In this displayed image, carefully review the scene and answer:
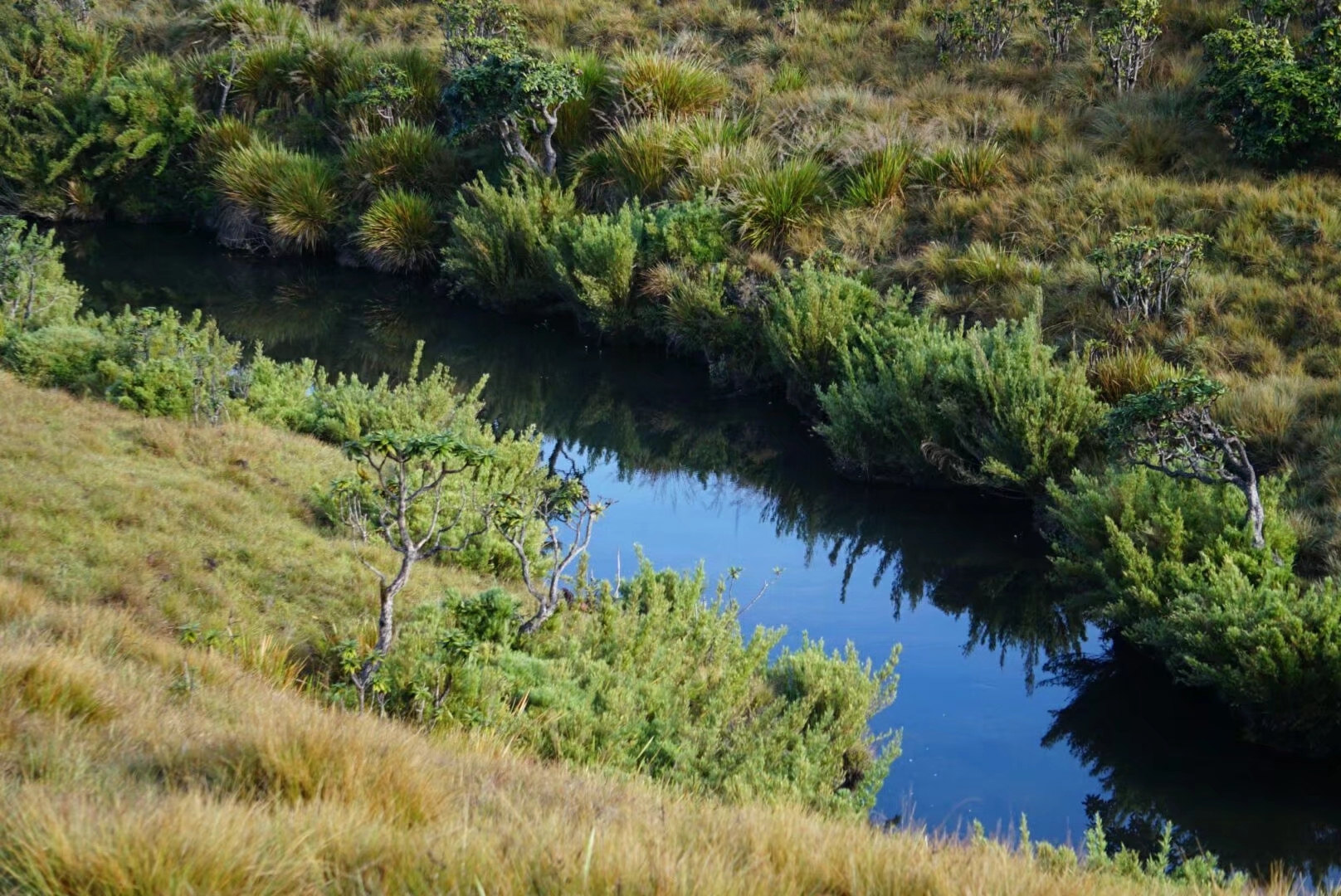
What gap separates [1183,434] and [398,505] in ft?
17.5

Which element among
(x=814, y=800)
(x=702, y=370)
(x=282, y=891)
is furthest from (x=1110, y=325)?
(x=282, y=891)

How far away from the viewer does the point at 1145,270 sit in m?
11.7

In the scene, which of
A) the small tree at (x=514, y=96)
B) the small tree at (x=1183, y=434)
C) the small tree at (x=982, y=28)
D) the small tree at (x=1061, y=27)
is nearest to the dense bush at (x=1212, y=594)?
the small tree at (x=1183, y=434)

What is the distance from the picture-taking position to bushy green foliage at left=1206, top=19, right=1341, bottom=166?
43.8 ft

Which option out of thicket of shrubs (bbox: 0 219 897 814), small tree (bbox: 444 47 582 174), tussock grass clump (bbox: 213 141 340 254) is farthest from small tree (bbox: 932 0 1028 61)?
thicket of shrubs (bbox: 0 219 897 814)

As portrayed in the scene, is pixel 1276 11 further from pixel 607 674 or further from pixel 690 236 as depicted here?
pixel 607 674

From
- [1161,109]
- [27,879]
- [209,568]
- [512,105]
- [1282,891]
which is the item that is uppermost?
[1161,109]

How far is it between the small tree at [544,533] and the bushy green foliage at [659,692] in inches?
7.4

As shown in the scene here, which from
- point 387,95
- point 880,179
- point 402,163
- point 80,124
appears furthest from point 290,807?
point 80,124

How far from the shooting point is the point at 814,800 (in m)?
6.01

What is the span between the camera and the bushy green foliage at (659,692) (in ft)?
19.4

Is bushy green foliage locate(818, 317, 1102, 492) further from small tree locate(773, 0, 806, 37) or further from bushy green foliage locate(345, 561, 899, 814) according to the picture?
small tree locate(773, 0, 806, 37)

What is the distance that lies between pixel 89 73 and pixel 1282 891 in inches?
953

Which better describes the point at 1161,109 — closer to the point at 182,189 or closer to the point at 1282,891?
the point at 1282,891
